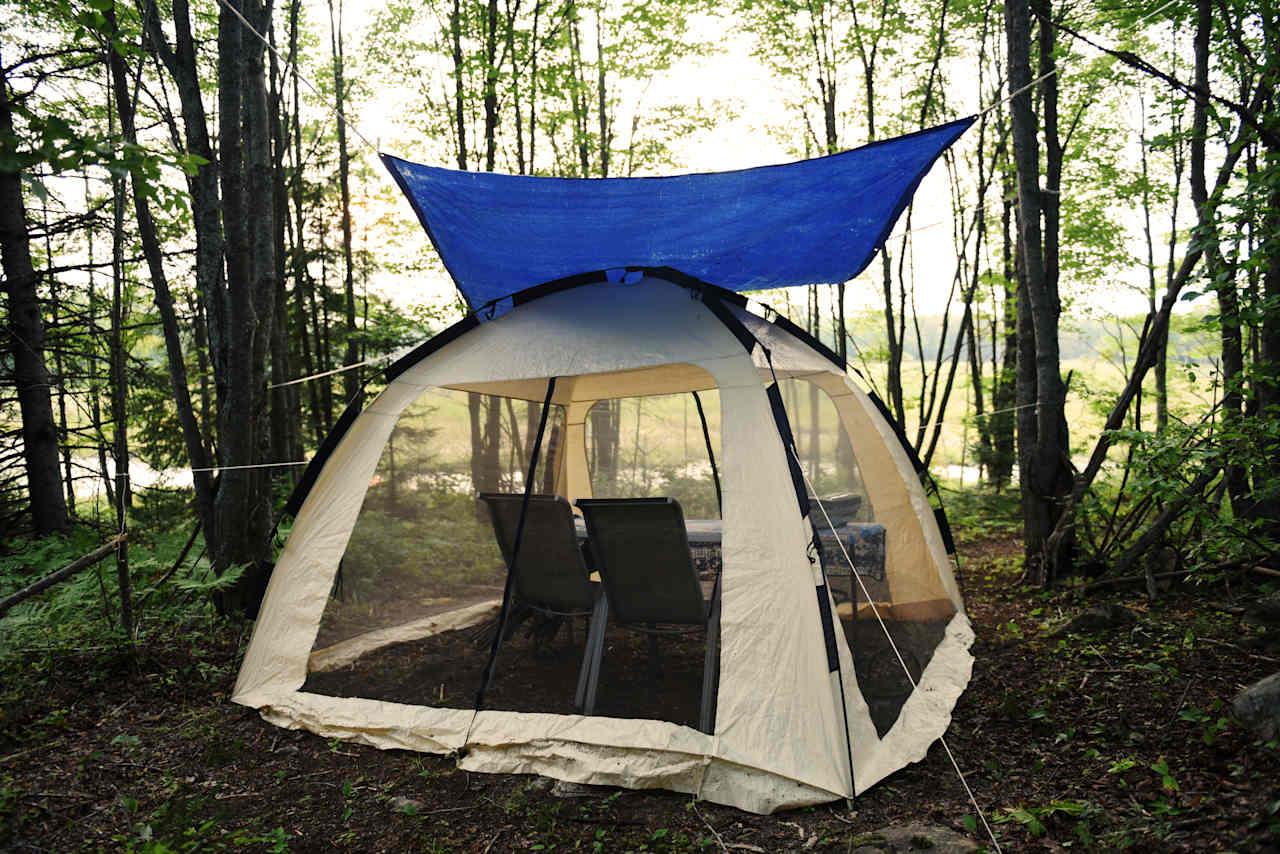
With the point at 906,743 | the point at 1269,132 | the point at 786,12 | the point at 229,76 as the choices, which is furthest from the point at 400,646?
the point at 786,12

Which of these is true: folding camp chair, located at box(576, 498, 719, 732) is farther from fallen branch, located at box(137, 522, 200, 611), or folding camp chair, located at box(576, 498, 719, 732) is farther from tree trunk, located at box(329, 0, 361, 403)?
tree trunk, located at box(329, 0, 361, 403)

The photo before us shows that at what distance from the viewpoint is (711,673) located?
130 inches

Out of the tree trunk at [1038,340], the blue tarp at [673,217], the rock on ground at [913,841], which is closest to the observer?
the rock on ground at [913,841]

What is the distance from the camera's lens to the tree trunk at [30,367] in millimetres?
5148

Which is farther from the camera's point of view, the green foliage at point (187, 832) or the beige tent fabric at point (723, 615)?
the beige tent fabric at point (723, 615)

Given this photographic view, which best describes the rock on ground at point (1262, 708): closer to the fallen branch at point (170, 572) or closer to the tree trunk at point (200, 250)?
the tree trunk at point (200, 250)

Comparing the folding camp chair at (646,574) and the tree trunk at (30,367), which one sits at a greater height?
the tree trunk at (30,367)

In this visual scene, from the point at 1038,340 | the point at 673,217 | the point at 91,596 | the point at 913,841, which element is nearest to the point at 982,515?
the point at 1038,340

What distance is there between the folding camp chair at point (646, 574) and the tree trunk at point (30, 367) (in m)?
3.88

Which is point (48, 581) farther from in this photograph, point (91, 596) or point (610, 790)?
point (610, 790)

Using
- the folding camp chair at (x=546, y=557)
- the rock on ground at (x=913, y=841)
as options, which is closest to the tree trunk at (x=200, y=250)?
the folding camp chair at (x=546, y=557)

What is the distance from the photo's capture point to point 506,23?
27.8 feet

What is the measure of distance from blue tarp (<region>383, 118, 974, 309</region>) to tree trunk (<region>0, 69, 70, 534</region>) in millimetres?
3002

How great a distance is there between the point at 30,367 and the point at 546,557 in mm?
4033
